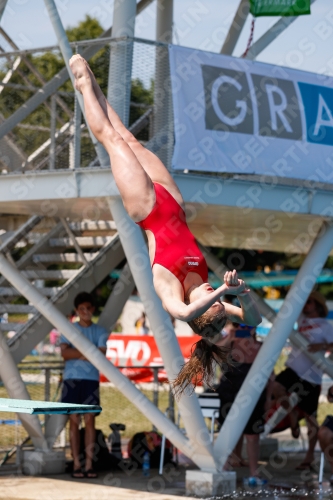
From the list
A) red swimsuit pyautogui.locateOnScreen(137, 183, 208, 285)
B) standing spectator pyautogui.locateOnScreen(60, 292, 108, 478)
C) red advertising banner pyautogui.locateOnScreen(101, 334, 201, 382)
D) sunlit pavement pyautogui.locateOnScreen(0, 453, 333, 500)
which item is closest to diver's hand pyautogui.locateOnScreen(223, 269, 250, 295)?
red swimsuit pyautogui.locateOnScreen(137, 183, 208, 285)

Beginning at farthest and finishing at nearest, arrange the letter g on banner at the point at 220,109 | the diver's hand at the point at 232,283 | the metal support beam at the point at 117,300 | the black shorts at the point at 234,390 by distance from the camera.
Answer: the metal support beam at the point at 117,300, the black shorts at the point at 234,390, the letter g on banner at the point at 220,109, the diver's hand at the point at 232,283

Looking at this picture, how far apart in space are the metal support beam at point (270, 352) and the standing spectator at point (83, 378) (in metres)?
1.64

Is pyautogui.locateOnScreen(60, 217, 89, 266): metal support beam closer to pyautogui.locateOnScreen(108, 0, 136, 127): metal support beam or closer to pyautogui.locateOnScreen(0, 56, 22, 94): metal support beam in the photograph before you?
pyautogui.locateOnScreen(0, 56, 22, 94): metal support beam

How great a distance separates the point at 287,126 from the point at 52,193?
2.53 meters

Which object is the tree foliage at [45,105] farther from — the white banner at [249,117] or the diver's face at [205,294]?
the diver's face at [205,294]

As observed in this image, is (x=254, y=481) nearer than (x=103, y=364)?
No

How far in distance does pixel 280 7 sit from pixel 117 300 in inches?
161

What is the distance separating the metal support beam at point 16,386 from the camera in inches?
399

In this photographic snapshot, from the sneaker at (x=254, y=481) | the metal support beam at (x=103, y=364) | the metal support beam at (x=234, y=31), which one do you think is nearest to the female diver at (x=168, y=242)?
the metal support beam at (x=103, y=364)

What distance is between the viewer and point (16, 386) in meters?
10.1

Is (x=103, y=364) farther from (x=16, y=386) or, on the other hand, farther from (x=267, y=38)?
(x=267, y=38)

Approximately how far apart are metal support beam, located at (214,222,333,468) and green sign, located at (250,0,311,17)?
2.56 meters

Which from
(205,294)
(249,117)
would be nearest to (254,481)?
(249,117)

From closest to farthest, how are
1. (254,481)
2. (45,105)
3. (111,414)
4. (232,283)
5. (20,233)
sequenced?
(232,283), (254,481), (20,233), (45,105), (111,414)
